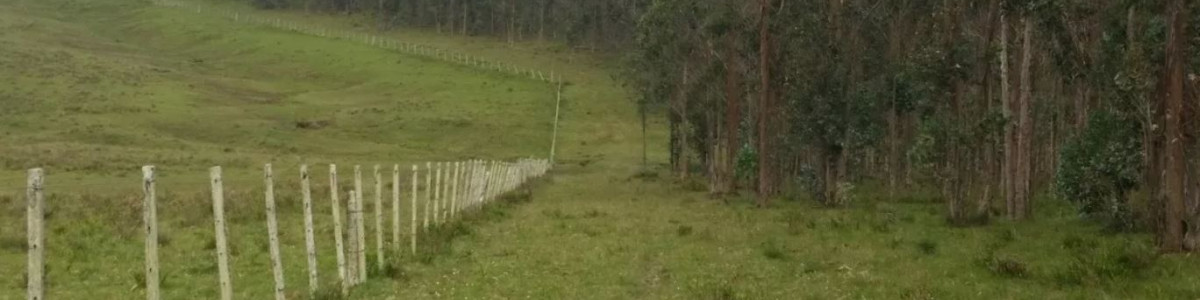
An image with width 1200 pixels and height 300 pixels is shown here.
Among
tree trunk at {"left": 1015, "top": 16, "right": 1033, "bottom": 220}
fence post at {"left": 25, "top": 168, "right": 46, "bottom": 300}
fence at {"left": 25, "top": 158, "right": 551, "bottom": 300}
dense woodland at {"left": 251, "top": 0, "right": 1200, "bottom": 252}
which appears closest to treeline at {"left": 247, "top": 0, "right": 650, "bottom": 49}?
dense woodland at {"left": 251, "top": 0, "right": 1200, "bottom": 252}

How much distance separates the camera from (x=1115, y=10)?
1056 inches

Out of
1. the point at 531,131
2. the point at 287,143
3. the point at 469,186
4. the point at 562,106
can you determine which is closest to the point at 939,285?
the point at 469,186

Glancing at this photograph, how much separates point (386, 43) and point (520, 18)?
1868 cm

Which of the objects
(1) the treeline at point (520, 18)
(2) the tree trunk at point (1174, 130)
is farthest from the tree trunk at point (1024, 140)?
(1) the treeline at point (520, 18)

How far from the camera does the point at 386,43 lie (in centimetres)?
13662

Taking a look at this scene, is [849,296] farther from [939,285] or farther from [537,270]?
[537,270]

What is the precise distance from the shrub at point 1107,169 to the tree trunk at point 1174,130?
4.81 metres

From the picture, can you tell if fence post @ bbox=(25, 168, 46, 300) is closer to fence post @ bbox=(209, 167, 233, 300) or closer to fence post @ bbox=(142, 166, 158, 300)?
fence post @ bbox=(142, 166, 158, 300)

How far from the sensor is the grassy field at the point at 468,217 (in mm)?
16484

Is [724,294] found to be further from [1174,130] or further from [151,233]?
[1174,130]

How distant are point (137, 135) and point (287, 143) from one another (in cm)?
889

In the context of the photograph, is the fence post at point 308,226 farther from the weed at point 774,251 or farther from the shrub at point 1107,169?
the shrub at point 1107,169

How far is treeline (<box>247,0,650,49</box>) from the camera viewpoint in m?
132

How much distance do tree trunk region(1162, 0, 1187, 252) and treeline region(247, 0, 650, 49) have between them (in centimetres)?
9428
